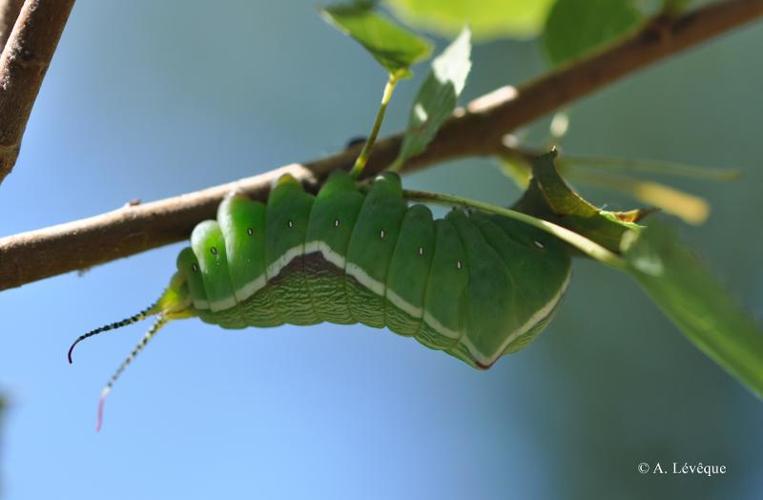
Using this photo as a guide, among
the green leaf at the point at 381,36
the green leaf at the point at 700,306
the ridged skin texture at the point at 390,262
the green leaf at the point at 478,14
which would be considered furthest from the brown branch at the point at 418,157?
the green leaf at the point at 700,306

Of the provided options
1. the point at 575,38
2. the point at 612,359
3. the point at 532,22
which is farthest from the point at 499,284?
the point at 612,359

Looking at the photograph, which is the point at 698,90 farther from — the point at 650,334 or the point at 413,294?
the point at 413,294

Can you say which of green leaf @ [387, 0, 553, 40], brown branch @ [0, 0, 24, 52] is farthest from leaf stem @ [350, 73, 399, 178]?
green leaf @ [387, 0, 553, 40]

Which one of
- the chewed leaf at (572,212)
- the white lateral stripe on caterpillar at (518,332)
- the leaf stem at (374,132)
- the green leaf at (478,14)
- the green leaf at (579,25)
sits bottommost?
the white lateral stripe on caterpillar at (518,332)

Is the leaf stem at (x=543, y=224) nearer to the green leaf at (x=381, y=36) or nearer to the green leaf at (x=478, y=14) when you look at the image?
the green leaf at (x=381, y=36)

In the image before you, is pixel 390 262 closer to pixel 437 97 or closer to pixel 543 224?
pixel 437 97

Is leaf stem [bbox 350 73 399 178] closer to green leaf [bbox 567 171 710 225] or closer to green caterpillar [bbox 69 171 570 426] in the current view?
green caterpillar [bbox 69 171 570 426]

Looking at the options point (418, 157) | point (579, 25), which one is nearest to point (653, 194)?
point (579, 25)
